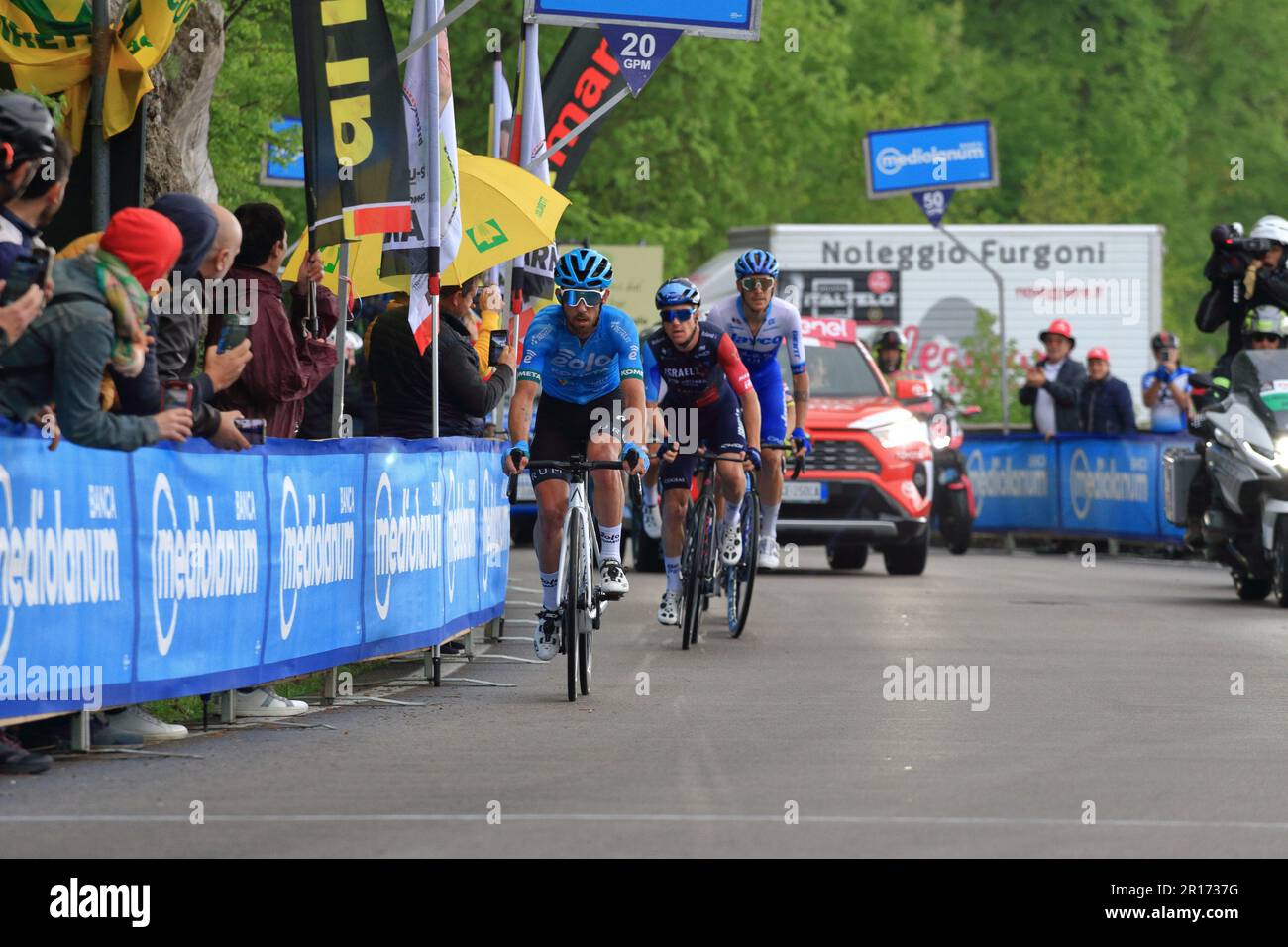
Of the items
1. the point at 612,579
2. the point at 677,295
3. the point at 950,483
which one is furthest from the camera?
the point at 950,483

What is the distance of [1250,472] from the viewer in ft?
63.4

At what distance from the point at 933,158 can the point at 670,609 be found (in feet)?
91.5

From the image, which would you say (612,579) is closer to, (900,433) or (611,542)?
(611,542)

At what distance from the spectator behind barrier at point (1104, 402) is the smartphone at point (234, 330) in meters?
17.8

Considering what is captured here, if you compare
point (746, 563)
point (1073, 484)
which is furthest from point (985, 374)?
point (746, 563)

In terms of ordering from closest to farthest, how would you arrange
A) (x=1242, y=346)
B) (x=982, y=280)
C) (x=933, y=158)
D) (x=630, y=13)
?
(x=630, y=13) < (x=1242, y=346) < (x=933, y=158) < (x=982, y=280)

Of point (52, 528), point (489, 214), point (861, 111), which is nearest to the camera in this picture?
point (52, 528)

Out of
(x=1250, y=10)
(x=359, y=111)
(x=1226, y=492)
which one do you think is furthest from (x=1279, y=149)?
(x=359, y=111)

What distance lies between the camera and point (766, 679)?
13523mm
